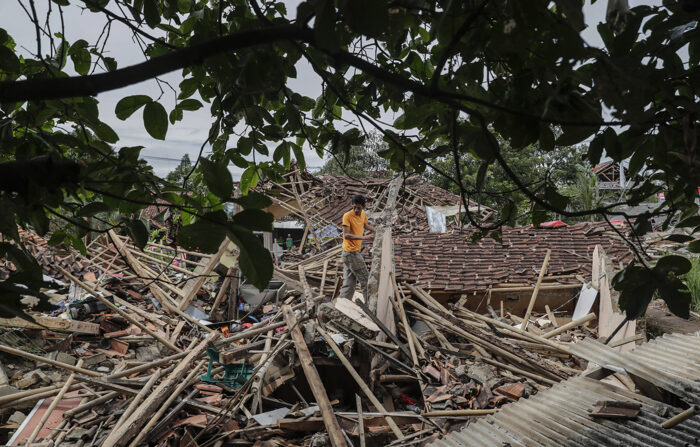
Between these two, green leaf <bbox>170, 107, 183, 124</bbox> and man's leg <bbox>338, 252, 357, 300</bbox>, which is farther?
man's leg <bbox>338, 252, 357, 300</bbox>

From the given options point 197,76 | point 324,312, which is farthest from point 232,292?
point 197,76

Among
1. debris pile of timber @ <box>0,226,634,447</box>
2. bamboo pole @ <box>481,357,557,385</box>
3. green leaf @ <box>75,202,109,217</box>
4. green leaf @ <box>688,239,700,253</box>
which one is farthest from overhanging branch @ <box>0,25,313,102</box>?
bamboo pole @ <box>481,357,557,385</box>

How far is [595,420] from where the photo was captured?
2.16 meters

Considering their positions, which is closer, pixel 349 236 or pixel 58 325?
pixel 58 325

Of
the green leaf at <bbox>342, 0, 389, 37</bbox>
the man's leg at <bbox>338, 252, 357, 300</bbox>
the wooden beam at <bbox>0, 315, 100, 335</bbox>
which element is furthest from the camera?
the man's leg at <bbox>338, 252, 357, 300</bbox>

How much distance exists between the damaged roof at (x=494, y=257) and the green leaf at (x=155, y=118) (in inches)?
280

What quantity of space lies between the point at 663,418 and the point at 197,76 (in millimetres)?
2547

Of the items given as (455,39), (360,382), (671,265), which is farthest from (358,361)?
(455,39)

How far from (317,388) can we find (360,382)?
72 centimetres

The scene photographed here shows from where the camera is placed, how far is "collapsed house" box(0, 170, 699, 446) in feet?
8.07

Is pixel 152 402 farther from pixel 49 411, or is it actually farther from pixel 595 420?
pixel 595 420

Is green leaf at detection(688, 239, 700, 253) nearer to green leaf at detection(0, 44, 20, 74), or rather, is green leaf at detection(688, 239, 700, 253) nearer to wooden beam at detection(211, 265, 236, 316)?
green leaf at detection(0, 44, 20, 74)

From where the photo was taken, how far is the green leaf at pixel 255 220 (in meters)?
0.84

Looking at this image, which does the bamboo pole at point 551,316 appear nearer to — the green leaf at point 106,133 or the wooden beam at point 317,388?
the wooden beam at point 317,388
